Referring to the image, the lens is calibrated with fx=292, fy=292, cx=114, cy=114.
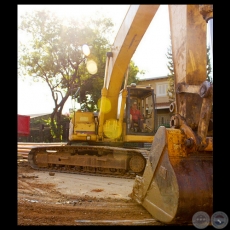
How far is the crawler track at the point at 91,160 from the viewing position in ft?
24.1

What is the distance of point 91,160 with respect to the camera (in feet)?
25.4

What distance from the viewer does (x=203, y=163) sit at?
2.89 m

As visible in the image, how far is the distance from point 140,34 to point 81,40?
15506 mm

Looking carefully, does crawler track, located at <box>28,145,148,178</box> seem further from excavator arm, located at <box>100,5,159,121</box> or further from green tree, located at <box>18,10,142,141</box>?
green tree, located at <box>18,10,142,141</box>

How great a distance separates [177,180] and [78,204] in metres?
1.89

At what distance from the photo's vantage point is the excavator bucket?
2666 mm

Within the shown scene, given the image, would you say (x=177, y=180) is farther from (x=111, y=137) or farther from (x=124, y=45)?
(x=111, y=137)

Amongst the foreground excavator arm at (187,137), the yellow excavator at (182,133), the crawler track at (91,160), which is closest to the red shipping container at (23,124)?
the crawler track at (91,160)

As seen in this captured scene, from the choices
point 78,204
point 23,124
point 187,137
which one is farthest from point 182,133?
point 23,124

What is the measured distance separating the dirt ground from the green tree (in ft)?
37.6

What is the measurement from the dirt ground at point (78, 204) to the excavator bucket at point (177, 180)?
0.26 metres

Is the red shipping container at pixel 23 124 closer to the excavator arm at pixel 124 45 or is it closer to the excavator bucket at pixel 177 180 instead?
the excavator arm at pixel 124 45

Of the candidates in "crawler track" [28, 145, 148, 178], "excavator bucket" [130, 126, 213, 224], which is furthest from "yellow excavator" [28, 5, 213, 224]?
"crawler track" [28, 145, 148, 178]
